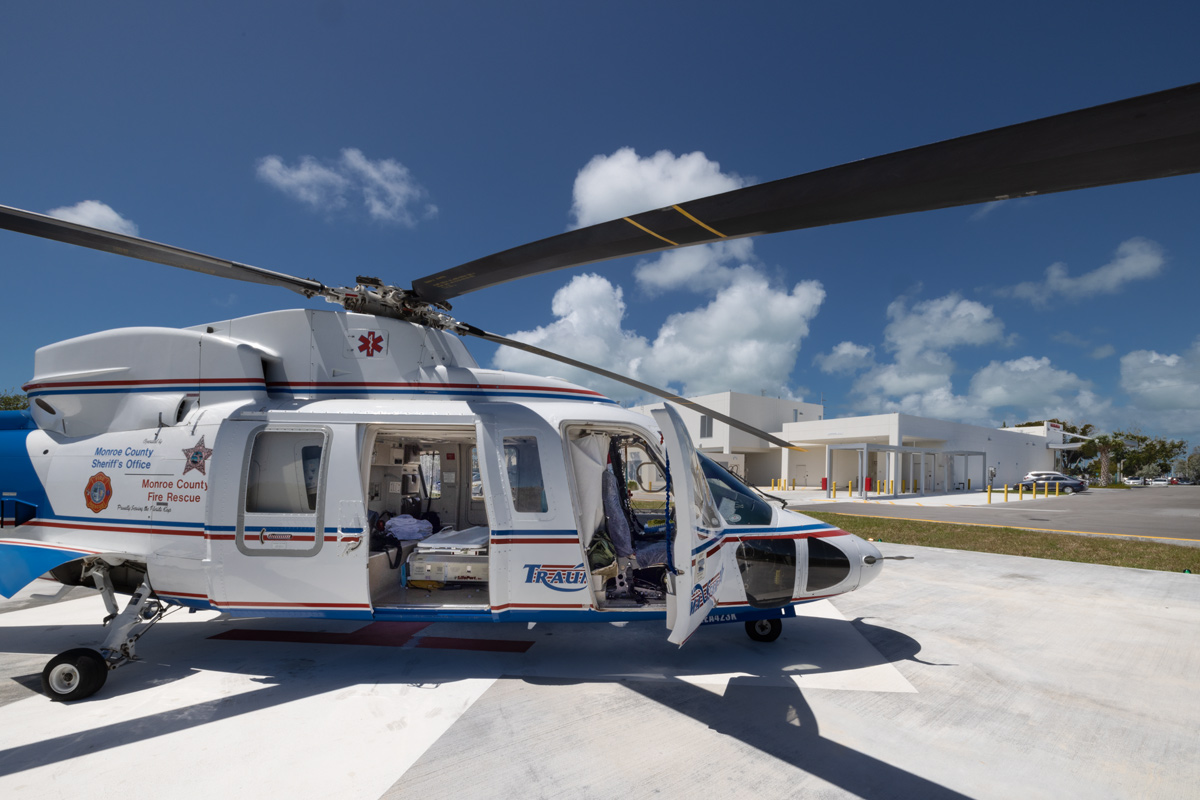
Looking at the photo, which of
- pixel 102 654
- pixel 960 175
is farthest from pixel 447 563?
pixel 960 175

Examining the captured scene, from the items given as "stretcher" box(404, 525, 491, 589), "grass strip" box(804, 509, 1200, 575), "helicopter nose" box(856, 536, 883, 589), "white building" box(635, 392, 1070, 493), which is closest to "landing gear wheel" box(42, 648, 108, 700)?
"stretcher" box(404, 525, 491, 589)

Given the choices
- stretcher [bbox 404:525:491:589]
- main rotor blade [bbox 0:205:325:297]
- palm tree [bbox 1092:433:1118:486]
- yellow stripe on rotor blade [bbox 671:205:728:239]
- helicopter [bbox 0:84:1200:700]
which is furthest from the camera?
palm tree [bbox 1092:433:1118:486]

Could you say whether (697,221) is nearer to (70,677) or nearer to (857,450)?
(70,677)

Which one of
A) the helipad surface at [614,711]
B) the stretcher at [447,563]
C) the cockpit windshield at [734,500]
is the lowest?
the helipad surface at [614,711]

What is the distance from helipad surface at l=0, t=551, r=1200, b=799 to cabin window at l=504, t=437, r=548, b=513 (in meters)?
1.55

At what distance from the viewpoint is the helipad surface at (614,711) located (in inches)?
130

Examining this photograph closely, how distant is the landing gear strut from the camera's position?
14.0 feet

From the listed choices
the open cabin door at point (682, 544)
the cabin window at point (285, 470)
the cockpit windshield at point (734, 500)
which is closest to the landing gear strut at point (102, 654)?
the cabin window at point (285, 470)

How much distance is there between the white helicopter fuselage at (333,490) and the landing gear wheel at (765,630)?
1.52 ft

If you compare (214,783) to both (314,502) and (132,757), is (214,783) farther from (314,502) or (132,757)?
(314,502)

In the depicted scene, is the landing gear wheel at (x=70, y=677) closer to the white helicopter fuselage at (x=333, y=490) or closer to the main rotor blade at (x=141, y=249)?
the white helicopter fuselage at (x=333, y=490)

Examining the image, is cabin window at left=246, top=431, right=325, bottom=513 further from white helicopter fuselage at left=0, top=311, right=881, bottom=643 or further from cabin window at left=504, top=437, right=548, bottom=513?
cabin window at left=504, top=437, right=548, bottom=513

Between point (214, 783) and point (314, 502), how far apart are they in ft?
7.44

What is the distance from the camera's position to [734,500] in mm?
5512
